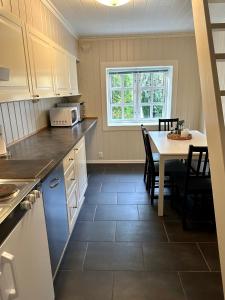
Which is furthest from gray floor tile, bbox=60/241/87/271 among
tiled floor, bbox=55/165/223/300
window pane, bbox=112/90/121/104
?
window pane, bbox=112/90/121/104

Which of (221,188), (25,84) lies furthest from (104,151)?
(221,188)

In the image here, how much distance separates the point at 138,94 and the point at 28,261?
389 centimetres

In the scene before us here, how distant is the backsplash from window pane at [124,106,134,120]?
5.99 feet

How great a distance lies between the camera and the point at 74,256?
207 centimetres

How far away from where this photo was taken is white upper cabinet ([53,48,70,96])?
2742 mm

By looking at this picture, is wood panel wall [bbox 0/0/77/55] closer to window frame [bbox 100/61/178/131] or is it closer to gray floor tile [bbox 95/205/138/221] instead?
window frame [bbox 100/61/178/131]

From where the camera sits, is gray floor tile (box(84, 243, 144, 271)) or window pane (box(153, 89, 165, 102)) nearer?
gray floor tile (box(84, 243, 144, 271))

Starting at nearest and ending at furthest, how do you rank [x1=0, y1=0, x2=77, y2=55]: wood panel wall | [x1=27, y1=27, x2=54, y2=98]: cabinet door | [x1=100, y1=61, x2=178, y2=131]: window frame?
[x1=0, y1=0, x2=77, y2=55]: wood panel wall, [x1=27, y1=27, x2=54, y2=98]: cabinet door, [x1=100, y1=61, x2=178, y2=131]: window frame

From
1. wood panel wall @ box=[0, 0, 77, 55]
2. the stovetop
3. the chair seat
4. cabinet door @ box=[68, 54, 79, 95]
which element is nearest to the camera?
the stovetop

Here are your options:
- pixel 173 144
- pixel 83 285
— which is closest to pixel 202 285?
pixel 83 285

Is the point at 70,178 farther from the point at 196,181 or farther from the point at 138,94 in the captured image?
the point at 138,94

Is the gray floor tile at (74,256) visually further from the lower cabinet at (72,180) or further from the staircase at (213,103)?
the staircase at (213,103)

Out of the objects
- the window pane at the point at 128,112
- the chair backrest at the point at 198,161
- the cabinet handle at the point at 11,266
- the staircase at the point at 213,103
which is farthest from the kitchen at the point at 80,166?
the staircase at the point at 213,103

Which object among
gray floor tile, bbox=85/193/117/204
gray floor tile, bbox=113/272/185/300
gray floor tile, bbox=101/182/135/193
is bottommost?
gray floor tile, bbox=113/272/185/300
